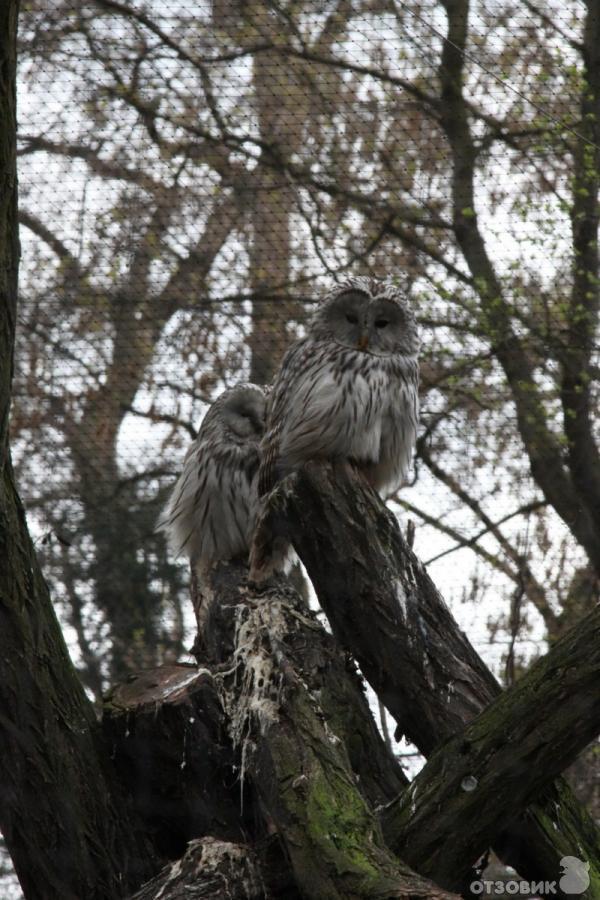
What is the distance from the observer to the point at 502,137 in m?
5.53

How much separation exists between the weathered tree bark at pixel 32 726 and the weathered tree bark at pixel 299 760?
373 millimetres

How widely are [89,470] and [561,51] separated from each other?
303cm

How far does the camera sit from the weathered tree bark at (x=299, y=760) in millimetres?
2354

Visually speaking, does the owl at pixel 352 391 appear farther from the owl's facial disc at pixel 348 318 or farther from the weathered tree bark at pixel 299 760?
the weathered tree bark at pixel 299 760

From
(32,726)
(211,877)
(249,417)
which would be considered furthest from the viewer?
(249,417)

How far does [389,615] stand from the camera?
2.99 metres

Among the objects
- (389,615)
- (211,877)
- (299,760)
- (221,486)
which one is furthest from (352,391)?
(211,877)

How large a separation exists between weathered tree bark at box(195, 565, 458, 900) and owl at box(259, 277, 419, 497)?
0.49m

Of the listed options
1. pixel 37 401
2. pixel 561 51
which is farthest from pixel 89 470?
pixel 561 51

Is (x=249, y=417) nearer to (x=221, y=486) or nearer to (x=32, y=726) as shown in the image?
(x=221, y=486)

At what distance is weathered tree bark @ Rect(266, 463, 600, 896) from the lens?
295cm

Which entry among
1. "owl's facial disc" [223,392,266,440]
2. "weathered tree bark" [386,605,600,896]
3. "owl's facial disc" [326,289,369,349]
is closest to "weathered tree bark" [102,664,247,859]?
"weathered tree bark" [386,605,600,896]

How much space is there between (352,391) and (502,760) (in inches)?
57.8

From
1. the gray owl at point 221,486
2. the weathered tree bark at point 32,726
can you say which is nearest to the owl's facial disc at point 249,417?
the gray owl at point 221,486
